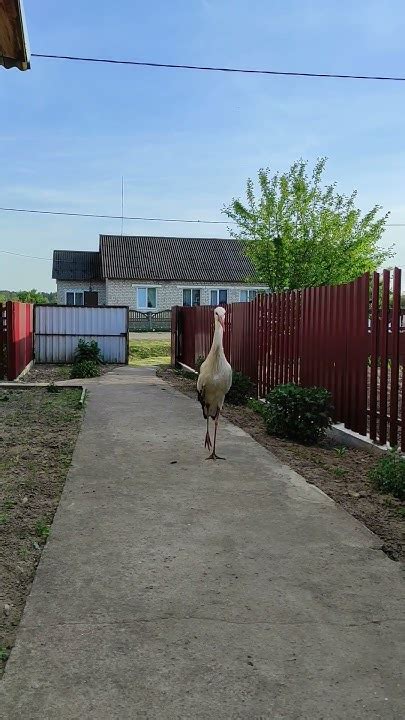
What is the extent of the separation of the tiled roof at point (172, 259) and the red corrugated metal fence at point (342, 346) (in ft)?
96.6

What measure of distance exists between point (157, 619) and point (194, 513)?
1744 millimetres

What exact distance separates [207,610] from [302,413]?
4603 mm

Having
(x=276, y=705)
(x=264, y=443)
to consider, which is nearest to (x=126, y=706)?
(x=276, y=705)

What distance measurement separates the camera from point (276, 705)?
2609 mm

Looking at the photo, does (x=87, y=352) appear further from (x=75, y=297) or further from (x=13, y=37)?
(x=75, y=297)

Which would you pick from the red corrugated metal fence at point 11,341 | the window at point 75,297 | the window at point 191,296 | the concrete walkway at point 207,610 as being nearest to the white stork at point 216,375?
the concrete walkway at point 207,610

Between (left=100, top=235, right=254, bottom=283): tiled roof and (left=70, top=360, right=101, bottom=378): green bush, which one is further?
(left=100, top=235, right=254, bottom=283): tiled roof

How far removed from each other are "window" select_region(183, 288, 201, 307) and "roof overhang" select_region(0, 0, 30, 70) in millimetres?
36695

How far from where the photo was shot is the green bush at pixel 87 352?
1956 centimetres

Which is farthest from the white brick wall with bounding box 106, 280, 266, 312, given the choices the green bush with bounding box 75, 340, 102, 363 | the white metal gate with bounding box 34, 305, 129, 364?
the green bush with bounding box 75, 340, 102, 363

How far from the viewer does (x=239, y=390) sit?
11367 millimetres

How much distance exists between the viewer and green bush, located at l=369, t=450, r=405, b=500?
5602 millimetres

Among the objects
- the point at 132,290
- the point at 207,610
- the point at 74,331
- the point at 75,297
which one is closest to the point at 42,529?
the point at 207,610

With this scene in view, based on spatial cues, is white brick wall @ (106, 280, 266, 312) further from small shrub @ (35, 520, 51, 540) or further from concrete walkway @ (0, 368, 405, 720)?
small shrub @ (35, 520, 51, 540)
